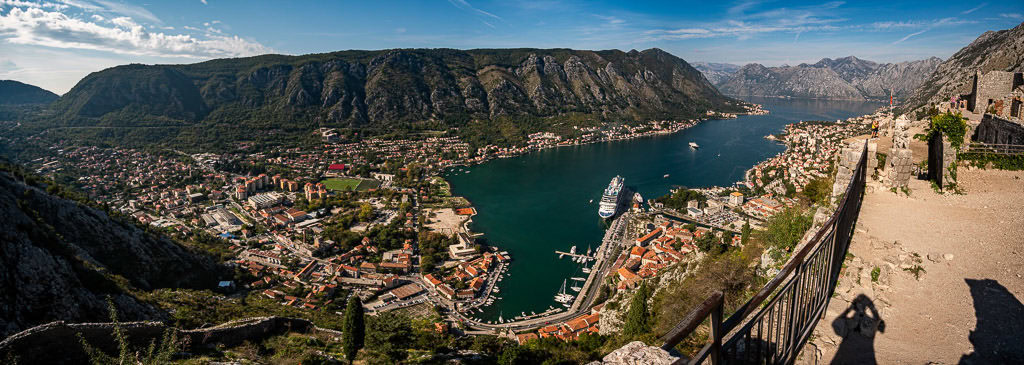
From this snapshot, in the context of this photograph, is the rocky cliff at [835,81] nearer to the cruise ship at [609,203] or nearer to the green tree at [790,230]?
the cruise ship at [609,203]

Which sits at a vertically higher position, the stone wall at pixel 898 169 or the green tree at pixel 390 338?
the stone wall at pixel 898 169

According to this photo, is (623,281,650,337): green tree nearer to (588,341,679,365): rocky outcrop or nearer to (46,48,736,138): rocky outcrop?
(588,341,679,365): rocky outcrop

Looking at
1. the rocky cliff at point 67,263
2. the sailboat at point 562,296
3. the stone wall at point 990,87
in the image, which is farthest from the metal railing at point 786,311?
the sailboat at point 562,296

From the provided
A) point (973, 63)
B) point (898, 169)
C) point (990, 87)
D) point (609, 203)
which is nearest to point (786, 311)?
point (898, 169)

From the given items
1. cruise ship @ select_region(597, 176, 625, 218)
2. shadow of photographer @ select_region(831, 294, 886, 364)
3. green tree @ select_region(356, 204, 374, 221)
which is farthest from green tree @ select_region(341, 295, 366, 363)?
cruise ship @ select_region(597, 176, 625, 218)

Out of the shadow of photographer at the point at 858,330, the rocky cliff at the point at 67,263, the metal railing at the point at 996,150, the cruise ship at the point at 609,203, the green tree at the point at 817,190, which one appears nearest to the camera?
the shadow of photographer at the point at 858,330
